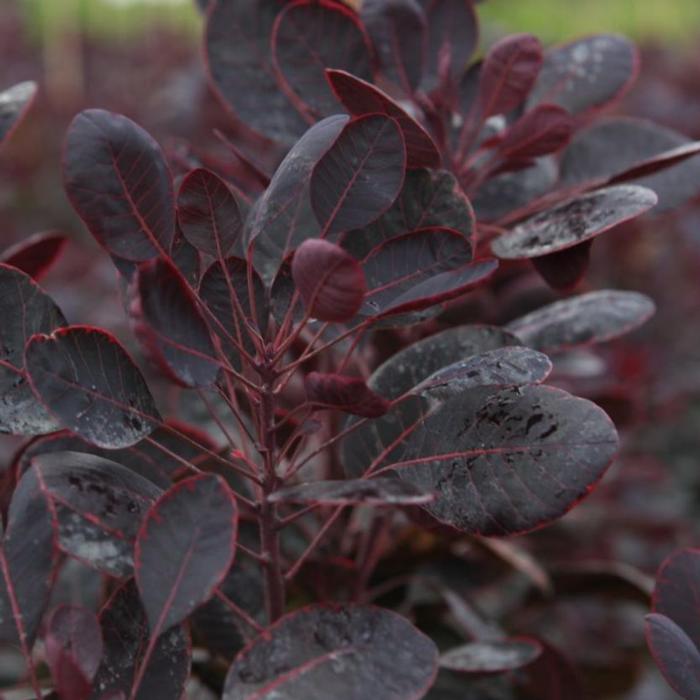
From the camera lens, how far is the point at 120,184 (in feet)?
2.45

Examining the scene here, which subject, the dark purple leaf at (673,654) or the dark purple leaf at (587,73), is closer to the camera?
the dark purple leaf at (673,654)

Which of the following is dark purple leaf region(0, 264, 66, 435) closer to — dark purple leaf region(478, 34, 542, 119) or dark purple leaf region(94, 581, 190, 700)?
dark purple leaf region(94, 581, 190, 700)

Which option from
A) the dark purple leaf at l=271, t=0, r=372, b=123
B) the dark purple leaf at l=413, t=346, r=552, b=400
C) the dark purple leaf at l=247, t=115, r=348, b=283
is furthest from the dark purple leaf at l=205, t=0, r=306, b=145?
the dark purple leaf at l=413, t=346, r=552, b=400

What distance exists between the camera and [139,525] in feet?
2.51

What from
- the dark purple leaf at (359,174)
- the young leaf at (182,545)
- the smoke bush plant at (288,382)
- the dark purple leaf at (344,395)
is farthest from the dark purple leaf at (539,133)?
the young leaf at (182,545)

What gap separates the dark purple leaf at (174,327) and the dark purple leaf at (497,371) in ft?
0.61

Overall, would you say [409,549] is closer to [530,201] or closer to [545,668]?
[545,668]

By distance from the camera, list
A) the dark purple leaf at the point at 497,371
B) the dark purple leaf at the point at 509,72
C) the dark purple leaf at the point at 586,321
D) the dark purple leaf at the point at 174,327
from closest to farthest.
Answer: the dark purple leaf at the point at 174,327, the dark purple leaf at the point at 497,371, the dark purple leaf at the point at 509,72, the dark purple leaf at the point at 586,321

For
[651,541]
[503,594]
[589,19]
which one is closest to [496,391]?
[503,594]

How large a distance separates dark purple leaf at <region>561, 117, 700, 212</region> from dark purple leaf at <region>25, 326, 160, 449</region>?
599mm

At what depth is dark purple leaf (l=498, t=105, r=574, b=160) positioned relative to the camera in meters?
0.98

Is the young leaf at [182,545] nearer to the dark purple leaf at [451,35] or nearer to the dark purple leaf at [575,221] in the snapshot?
the dark purple leaf at [575,221]

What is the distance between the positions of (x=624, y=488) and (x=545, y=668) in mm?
1299

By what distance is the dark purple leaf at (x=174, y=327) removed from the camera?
0.66 m
